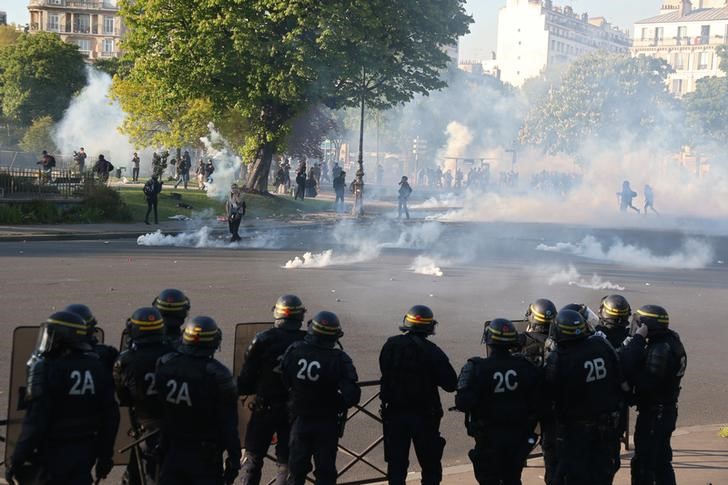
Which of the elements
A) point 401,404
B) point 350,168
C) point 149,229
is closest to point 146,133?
point 149,229

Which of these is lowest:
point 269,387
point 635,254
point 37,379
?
point 635,254

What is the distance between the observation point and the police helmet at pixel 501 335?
21.6 feet

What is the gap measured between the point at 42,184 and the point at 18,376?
24522mm

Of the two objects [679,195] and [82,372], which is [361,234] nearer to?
[82,372]

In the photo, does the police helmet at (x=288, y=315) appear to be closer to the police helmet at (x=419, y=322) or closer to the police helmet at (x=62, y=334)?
the police helmet at (x=419, y=322)

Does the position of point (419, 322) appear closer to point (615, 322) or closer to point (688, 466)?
point (615, 322)

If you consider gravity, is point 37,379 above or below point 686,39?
below

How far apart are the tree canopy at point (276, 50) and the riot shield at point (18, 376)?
29124 millimetres

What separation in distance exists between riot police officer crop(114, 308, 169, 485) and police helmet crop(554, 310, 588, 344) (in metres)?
2.65

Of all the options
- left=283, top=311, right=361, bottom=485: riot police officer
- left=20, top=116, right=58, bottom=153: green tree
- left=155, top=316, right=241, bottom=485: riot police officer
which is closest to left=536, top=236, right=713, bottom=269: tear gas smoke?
left=283, top=311, right=361, bottom=485: riot police officer

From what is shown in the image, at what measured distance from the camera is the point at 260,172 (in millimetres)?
40312

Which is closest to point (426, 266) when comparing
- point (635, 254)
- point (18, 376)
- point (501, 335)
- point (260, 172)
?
point (635, 254)

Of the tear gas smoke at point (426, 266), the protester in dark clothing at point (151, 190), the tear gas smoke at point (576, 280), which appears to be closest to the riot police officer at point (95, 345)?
the tear gas smoke at point (576, 280)

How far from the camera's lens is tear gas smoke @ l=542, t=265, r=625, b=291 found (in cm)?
1981
